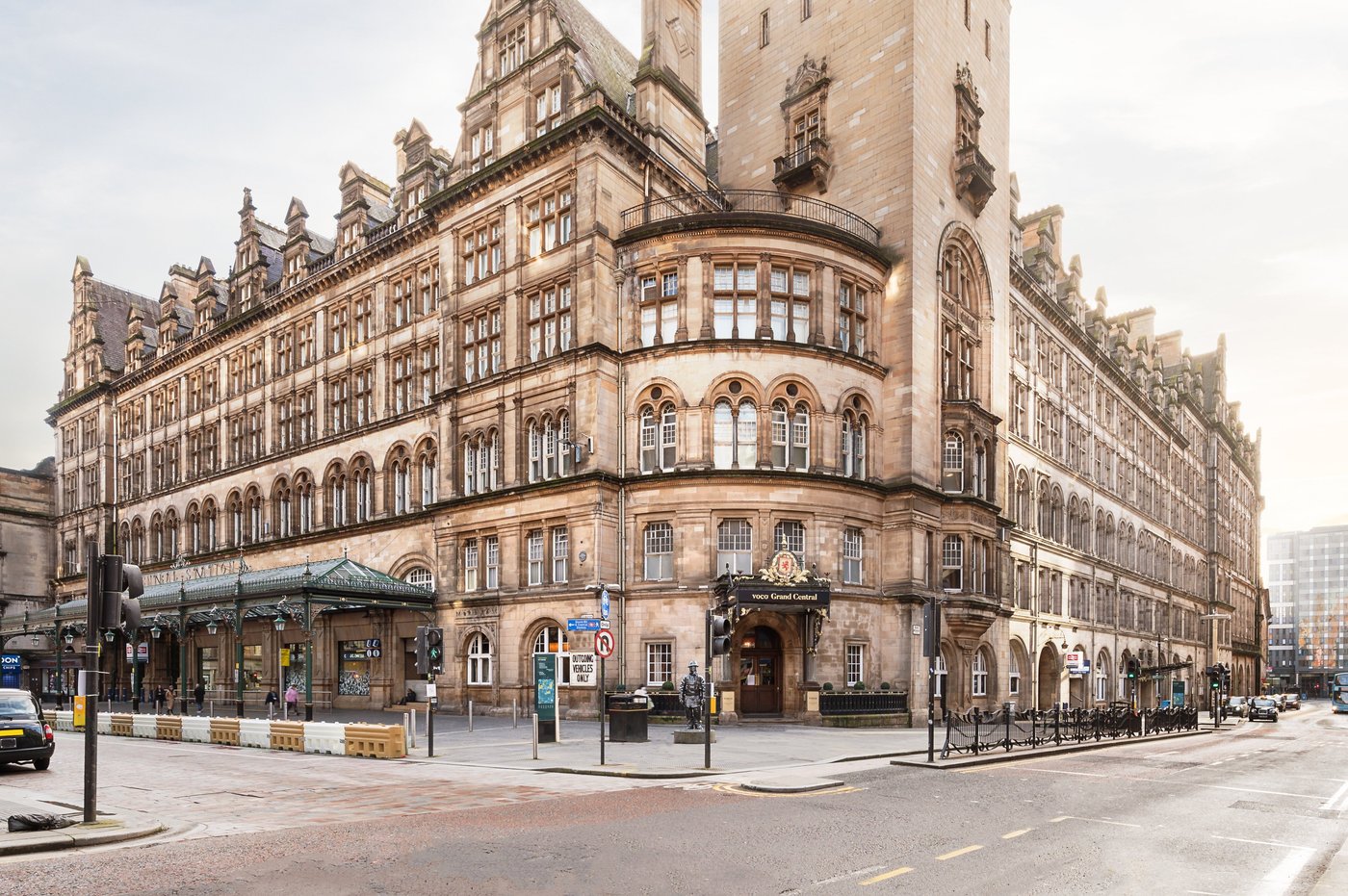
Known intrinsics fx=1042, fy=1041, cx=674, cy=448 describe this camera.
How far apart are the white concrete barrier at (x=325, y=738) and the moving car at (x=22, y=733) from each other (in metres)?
5.85

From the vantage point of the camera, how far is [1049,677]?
2239 inches

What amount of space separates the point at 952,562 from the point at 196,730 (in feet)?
91.5

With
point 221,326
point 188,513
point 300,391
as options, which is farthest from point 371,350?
point 188,513

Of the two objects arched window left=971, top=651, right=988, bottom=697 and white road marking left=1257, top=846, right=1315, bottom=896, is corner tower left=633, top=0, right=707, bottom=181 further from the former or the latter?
white road marking left=1257, top=846, right=1315, bottom=896

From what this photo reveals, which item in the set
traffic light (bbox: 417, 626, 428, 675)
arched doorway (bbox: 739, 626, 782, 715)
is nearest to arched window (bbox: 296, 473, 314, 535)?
arched doorway (bbox: 739, 626, 782, 715)

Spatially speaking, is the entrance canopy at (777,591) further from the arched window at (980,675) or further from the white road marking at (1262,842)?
the white road marking at (1262,842)

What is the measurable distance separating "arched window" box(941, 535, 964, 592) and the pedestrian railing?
7.44 meters

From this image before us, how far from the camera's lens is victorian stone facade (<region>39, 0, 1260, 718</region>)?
121 feet

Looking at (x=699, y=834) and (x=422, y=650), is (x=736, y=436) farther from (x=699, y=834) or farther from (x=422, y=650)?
(x=699, y=834)

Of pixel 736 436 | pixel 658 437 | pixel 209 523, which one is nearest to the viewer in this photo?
pixel 736 436

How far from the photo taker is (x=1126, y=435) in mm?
70812

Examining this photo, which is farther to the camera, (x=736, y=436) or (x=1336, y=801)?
(x=736, y=436)

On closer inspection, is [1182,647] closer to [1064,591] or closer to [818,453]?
[1064,591]

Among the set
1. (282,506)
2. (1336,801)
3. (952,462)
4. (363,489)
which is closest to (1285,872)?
(1336,801)
